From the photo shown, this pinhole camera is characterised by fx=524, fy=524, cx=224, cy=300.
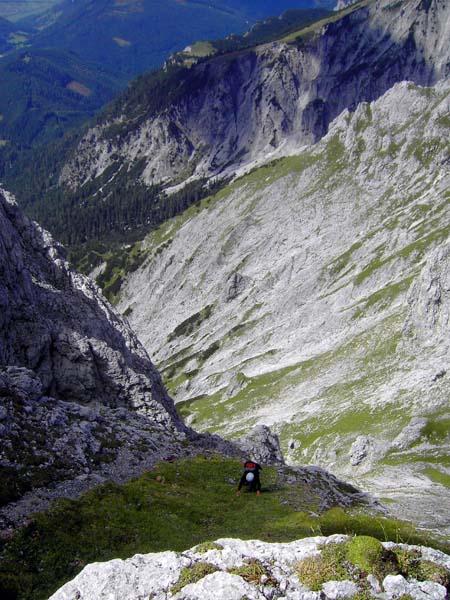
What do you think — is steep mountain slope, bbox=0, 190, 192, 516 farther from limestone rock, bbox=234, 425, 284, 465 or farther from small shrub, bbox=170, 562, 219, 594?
small shrub, bbox=170, 562, 219, 594

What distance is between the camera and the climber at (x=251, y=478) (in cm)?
3634

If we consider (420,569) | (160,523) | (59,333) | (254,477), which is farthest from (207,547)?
(59,333)

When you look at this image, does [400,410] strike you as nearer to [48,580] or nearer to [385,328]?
[385,328]

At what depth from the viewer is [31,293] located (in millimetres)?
56719

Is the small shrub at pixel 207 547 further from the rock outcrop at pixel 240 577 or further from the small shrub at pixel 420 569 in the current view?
the small shrub at pixel 420 569

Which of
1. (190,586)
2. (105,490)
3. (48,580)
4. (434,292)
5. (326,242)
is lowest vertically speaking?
(326,242)

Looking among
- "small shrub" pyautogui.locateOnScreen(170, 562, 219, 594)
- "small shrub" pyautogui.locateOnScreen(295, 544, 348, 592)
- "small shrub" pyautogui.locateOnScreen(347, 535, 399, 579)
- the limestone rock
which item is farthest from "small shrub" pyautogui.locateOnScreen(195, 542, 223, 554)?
the limestone rock

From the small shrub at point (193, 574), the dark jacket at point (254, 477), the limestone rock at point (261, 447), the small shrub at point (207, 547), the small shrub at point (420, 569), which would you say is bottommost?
the limestone rock at point (261, 447)

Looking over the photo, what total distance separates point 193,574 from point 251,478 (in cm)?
2119

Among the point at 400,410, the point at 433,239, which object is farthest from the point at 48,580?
the point at 433,239

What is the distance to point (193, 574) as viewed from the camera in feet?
52.0

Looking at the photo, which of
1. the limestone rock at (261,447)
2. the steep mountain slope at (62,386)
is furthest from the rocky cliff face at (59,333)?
the limestone rock at (261,447)

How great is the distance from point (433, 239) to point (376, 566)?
140m

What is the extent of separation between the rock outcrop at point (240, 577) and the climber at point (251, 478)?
756 inches
